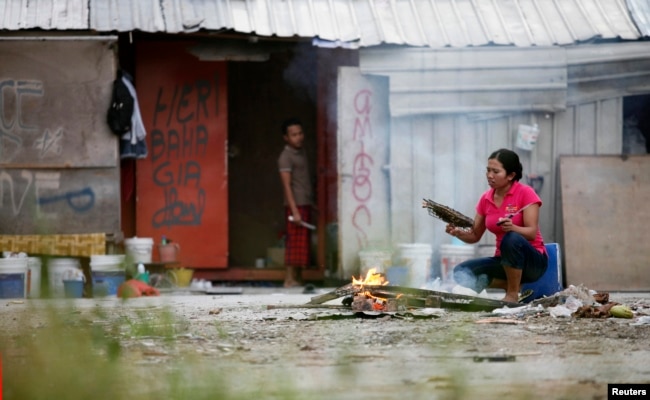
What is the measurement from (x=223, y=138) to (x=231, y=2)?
196cm

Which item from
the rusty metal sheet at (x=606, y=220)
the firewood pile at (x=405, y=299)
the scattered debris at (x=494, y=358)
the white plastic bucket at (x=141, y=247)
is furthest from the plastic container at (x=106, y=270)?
the scattered debris at (x=494, y=358)

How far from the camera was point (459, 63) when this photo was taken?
13422mm

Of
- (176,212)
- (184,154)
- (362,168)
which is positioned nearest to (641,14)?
(362,168)

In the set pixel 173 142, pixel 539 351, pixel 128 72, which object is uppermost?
pixel 128 72

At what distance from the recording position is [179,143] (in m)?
14.5

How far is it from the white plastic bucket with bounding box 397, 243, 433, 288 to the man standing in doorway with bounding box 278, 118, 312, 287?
1482mm

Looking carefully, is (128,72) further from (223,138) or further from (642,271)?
(642,271)

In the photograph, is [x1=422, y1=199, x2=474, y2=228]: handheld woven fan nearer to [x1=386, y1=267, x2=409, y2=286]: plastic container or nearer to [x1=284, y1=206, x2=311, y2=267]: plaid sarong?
[x1=386, y1=267, x2=409, y2=286]: plastic container

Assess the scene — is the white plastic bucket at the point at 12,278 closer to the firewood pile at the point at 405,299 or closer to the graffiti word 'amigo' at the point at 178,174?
the graffiti word 'amigo' at the point at 178,174

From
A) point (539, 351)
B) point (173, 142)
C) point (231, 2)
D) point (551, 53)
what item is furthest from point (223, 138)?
point (539, 351)

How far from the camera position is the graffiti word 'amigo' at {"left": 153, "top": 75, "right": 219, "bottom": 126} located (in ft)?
47.3

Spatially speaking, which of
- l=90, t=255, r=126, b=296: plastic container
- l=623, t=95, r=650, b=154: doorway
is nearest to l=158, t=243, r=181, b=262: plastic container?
l=90, t=255, r=126, b=296: plastic container

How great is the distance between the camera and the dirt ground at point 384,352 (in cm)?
538

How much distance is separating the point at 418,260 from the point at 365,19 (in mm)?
2984
